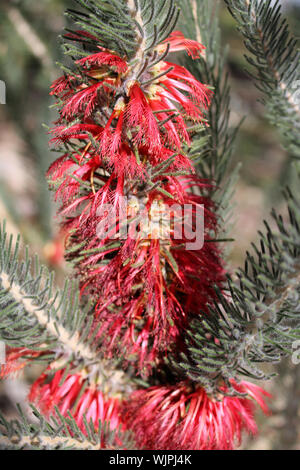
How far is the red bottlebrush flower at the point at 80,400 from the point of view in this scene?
51cm

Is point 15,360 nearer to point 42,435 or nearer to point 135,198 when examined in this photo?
point 42,435

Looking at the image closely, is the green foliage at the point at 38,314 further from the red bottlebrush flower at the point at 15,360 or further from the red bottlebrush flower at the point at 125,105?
the red bottlebrush flower at the point at 125,105

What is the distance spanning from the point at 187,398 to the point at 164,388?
0.12 feet

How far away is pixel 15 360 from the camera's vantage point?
0.53 metres

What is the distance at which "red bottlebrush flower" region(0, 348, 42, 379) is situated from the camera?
1.70 feet

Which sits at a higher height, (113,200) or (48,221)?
(113,200)

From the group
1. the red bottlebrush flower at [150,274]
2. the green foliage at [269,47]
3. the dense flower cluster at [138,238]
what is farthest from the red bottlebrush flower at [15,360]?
the green foliage at [269,47]

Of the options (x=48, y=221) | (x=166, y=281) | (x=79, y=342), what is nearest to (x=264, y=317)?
(x=166, y=281)

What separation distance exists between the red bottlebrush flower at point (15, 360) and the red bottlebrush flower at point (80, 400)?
0.11 ft

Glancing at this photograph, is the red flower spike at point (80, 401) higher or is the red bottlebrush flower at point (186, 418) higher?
the red bottlebrush flower at point (186, 418)

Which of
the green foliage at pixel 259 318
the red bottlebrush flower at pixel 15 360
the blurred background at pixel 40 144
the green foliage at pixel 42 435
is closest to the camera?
the green foliage at pixel 259 318

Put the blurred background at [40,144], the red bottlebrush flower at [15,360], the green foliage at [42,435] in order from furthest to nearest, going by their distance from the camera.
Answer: the blurred background at [40,144] < the red bottlebrush flower at [15,360] < the green foliage at [42,435]

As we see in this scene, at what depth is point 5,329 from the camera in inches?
Answer: 17.1
